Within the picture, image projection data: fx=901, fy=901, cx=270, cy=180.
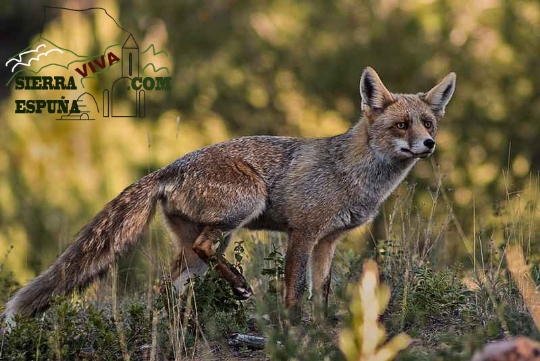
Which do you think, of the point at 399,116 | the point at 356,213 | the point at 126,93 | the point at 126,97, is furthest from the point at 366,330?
the point at 126,97

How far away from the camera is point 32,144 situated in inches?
570

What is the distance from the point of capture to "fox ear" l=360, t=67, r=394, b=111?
25.6 ft

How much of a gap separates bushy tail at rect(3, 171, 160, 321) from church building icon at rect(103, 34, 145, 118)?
7.68 metres

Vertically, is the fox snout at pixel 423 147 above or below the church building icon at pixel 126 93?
below

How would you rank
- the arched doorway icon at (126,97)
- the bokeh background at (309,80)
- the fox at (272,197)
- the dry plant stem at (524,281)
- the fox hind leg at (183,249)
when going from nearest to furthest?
the dry plant stem at (524,281)
the fox at (272,197)
the fox hind leg at (183,249)
the bokeh background at (309,80)
the arched doorway icon at (126,97)

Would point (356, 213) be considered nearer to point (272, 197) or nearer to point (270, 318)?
point (272, 197)

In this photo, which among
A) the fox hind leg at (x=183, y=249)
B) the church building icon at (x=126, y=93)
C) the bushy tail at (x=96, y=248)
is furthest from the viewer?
the church building icon at (x=126, y=93)

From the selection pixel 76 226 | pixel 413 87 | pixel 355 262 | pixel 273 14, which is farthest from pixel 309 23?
pixel 355 262

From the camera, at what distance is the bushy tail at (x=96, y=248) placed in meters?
6.98

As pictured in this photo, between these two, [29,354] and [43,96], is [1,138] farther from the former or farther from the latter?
[29,354]

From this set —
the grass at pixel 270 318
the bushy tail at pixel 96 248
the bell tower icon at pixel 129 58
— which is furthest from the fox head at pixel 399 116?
the bell tower icon at pixel 129 58

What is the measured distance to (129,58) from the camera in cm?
1673

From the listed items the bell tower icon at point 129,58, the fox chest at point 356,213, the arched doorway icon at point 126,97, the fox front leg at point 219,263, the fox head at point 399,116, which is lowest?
the fox front leg at point 219,263

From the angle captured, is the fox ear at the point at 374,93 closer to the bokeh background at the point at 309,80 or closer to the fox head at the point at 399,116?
the fox head at the point at 399,116
